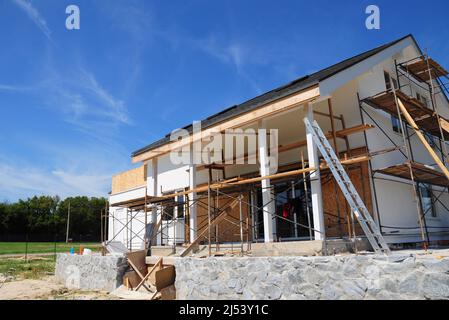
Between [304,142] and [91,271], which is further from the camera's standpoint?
[91,271]

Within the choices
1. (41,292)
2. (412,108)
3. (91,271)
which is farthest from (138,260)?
(412,108)

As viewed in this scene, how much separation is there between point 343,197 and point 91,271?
8.67 meters

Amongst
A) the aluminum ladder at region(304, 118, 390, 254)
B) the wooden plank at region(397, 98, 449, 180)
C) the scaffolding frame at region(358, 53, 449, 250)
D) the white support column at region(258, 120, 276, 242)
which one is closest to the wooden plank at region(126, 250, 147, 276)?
the white support column at region(258, 120, 276, 242)

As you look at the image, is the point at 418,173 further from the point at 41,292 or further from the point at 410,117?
the point at 41,292

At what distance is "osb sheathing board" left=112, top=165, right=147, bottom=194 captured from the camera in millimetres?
19641

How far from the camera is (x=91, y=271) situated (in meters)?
11.6

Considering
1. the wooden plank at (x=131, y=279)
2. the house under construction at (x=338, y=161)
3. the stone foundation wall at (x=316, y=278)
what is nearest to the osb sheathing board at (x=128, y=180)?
the house under construction at (x=338, y=161)

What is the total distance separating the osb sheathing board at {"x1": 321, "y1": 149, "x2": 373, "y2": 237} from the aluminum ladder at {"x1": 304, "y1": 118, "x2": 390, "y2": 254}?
1707 mm

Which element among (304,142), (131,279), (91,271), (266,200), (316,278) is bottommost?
(131,279)

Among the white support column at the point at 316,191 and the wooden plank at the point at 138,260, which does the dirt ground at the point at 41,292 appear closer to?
the wooden plank at the point at 138,260

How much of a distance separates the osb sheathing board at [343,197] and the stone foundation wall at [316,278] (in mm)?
3039

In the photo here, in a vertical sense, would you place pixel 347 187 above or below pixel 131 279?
above
